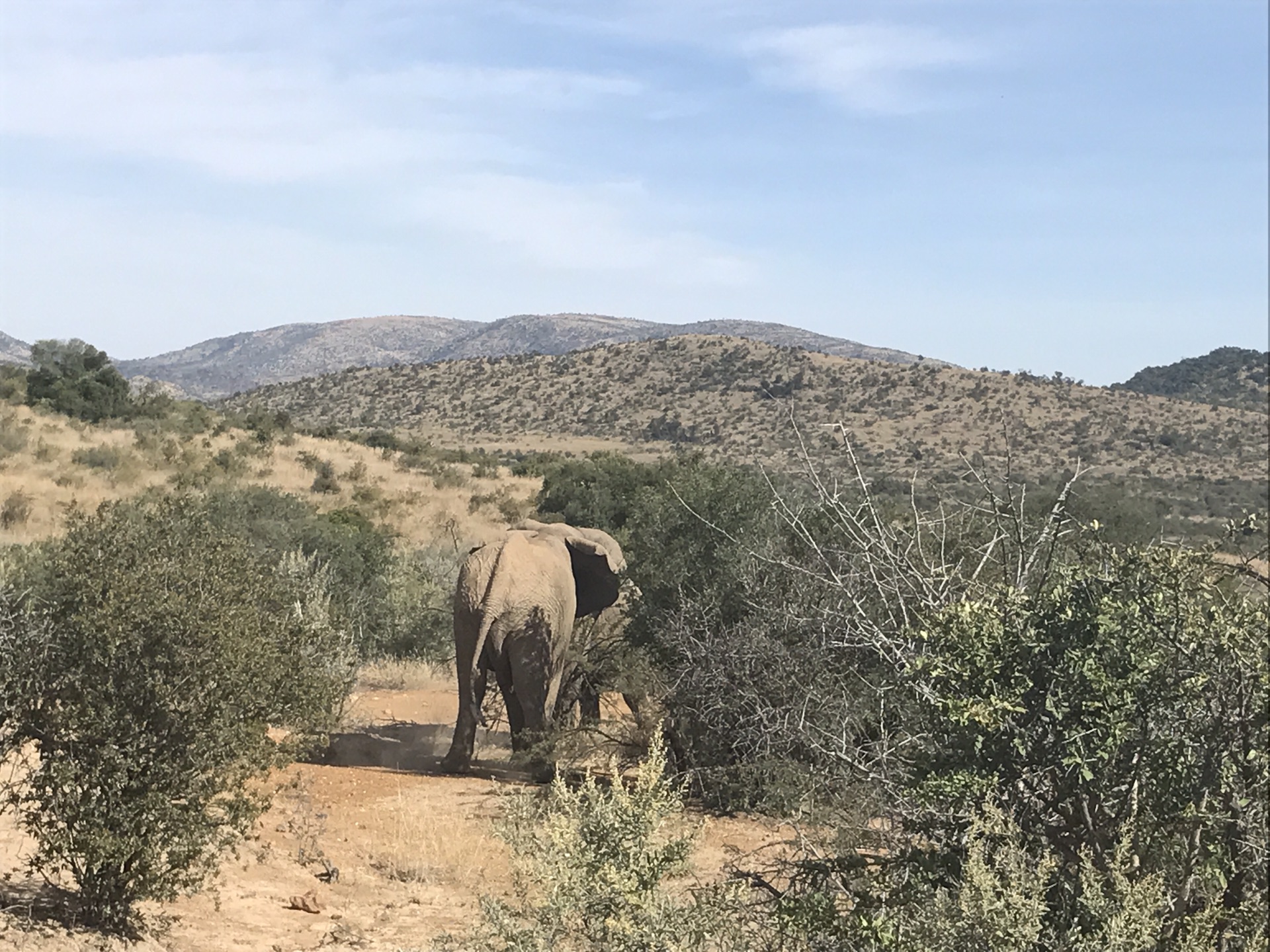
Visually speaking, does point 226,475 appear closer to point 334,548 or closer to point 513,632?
point 334,548

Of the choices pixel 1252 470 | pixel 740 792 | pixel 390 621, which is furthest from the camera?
pixel 1252 470

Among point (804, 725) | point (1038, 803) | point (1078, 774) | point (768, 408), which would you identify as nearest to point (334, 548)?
point (804, 725)

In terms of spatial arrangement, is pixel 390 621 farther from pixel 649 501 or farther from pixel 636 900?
pixel 636 900

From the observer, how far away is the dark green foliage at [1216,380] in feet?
213

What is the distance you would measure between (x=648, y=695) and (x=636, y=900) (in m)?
6.58

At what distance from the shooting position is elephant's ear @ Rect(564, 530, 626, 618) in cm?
1257

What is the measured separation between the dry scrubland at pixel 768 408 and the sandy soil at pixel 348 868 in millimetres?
33791

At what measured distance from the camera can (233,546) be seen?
796 cm

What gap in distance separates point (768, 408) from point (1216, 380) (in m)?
28.9

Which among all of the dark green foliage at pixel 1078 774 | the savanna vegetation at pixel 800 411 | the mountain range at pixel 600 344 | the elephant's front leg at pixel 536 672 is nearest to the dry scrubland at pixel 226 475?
the savanna vegetation at pixel 800 411

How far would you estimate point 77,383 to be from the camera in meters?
37.9

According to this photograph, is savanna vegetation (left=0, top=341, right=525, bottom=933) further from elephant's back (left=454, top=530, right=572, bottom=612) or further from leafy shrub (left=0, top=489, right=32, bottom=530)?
leafy shrub (left=0, top=489, right=32, bottom=530)

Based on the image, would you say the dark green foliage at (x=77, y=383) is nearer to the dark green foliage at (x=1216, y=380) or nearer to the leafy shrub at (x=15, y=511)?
the leafy shrub at (x=15, y=511)

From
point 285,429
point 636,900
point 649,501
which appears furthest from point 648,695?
point 285,429
